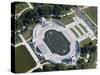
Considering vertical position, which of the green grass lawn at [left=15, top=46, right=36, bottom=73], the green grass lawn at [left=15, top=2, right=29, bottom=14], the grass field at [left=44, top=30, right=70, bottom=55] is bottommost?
the green grass lawn at [left=15, top=46, right=36, bottom=73]

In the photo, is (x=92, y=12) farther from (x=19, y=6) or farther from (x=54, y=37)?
(x=19, y=6)

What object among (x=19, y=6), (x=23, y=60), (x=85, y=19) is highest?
(x=19, y=6)

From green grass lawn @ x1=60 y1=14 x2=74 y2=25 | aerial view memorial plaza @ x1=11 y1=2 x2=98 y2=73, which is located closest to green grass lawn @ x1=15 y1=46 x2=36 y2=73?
aerial view memorial plaza @ x1=11 y1=2 x2=98 y2=73

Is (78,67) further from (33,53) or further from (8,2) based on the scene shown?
(8,2)

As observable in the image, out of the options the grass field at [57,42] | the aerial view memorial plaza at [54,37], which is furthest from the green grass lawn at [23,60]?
the grass field at [57,42]

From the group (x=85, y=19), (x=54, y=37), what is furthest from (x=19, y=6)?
(x=85, y=19)

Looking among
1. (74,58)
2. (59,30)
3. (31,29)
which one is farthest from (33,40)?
(74,58)

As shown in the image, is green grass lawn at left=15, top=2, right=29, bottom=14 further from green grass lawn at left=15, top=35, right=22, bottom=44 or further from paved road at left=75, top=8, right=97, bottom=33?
paved road at left=75, top=8, right=97, bottom=33
